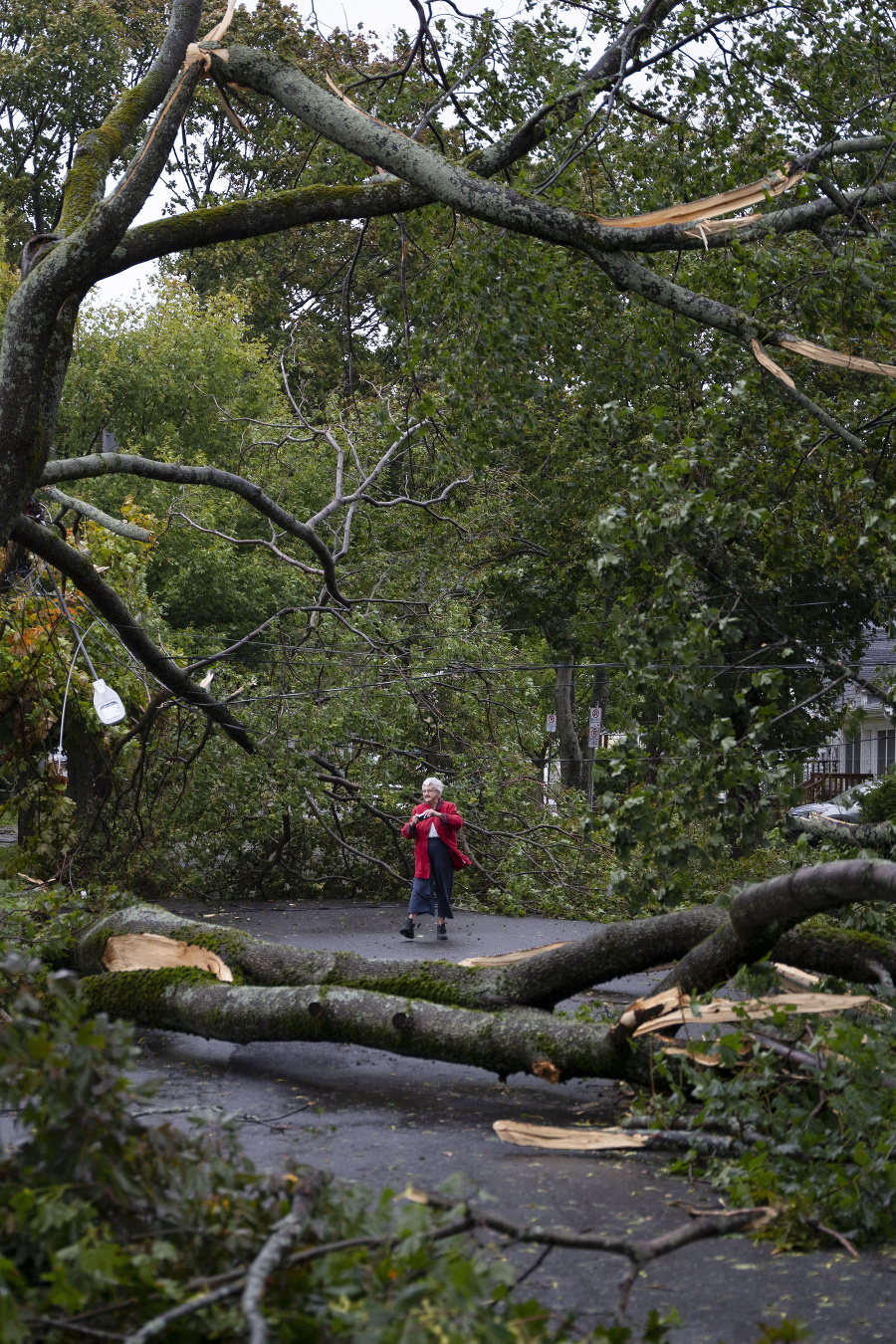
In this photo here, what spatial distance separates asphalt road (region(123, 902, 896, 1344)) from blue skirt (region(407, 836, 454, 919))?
8.95ft

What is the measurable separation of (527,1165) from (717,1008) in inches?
39.9

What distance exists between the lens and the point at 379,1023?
6.33 meters

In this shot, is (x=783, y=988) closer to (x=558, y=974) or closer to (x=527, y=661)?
(x=558, y=974)

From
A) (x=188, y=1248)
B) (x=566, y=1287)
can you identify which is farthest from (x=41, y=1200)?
(x=566, y=1287)

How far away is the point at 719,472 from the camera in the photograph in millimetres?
7238

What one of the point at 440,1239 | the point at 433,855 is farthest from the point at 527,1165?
the point at 433,855

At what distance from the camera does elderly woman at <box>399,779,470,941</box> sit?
38.3 ft

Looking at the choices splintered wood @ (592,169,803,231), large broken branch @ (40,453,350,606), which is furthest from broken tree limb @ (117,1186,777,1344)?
large broken branch @ (40,453,350,606)

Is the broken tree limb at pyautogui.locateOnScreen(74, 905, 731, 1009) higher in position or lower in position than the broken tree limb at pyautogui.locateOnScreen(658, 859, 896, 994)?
lower

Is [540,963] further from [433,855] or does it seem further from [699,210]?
[433,855]

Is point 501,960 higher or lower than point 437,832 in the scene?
lower

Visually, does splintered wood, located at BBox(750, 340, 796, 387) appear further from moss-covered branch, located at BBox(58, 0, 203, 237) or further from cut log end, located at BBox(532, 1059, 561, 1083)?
moss-covered branch, located at BBox(58, 0, 203, 237)

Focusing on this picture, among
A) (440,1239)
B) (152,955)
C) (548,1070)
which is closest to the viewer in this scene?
(440,1239)

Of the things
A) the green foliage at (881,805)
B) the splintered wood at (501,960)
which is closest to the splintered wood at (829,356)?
the splintered wood at (501,960)
